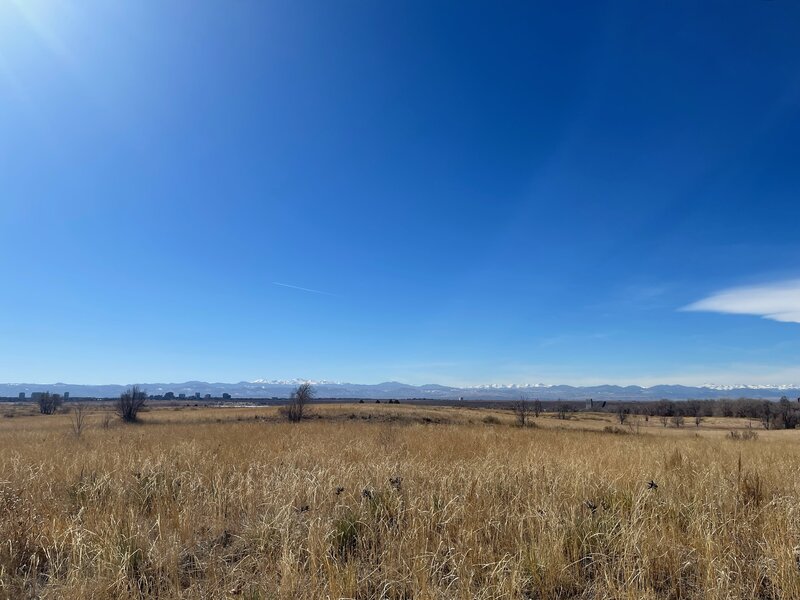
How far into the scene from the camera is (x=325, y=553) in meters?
3.84

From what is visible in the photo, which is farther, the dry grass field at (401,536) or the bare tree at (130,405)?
the bare tree at (130,405)

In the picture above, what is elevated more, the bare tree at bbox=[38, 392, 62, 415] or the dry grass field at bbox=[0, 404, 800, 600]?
the dry grass field at bbox=[0, 404, 800, 600]

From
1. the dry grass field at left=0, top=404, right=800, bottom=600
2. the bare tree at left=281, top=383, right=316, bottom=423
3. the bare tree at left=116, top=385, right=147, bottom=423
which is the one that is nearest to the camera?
the dry grass field at left=0, top=404, right=800, bottom=600

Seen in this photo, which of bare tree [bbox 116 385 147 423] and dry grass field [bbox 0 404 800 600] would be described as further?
bare tree [bbox 116 385 147 423]

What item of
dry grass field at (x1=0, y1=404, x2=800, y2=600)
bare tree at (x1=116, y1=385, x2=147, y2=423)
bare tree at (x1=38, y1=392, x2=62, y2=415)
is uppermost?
dry grass field at (x1=0, y1=404, x2=800, y2=600)

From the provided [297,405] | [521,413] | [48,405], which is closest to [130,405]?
[297,405]

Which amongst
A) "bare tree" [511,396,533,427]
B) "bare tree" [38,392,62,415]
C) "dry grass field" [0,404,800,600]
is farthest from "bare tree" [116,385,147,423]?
"dry grass field" [0,404,800,600]

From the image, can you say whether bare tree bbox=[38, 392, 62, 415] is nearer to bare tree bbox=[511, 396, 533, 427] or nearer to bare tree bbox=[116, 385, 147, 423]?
bare tree bbox=[116, 385, 147, 423]

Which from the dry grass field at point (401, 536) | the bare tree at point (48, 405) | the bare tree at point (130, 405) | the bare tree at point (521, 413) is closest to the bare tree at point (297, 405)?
the bare tree at point (130, 405)

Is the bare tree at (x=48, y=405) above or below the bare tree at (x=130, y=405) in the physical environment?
below

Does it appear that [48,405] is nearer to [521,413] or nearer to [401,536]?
[521,413]

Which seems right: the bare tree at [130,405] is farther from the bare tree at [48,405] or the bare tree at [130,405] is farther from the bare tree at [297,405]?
the bare tree at [48,405]

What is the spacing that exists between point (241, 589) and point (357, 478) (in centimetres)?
287

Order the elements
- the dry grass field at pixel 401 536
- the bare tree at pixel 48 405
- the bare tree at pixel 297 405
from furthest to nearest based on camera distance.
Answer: the bare tree at pixel 48 405 → the bare tree at pixel 297 405 → the dry grass field at pixel 401 536
